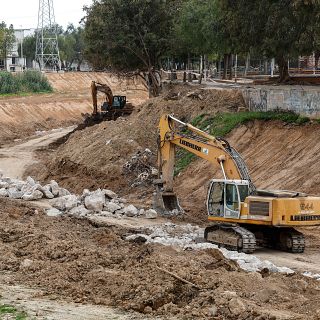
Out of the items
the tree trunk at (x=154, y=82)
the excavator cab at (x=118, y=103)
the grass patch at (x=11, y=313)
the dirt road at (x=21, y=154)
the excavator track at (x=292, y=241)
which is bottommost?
the dirt road at (x=21, y=154)

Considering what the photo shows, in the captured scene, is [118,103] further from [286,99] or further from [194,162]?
[286,99]

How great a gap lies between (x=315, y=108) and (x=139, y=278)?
63.4ft

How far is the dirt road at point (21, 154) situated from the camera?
45.1 metres

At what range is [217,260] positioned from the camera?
1814 cm

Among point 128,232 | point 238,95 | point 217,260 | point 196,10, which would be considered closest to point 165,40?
point 196,10

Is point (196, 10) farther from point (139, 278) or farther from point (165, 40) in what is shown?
point (139, 278)

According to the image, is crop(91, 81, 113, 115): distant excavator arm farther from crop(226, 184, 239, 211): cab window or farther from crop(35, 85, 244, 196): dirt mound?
crop(226, 184, 239, 211): cab window

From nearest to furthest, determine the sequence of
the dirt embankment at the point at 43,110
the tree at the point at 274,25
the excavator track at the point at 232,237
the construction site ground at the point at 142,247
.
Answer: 1. the construction site ground at the point at 142,247
2. the excavator track at the point at 232,237
3. the tree at the point at 274,25
4. the dirt embankment at the point at 43,110

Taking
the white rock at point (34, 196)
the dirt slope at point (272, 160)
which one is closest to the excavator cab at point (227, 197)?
the dirt slope at point (272, 160)

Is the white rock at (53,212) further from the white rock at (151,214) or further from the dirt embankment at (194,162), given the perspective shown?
the dirt embankment at (194,162)

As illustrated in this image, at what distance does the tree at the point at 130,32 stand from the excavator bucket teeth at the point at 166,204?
2367cm

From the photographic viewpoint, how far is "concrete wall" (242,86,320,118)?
3309cm

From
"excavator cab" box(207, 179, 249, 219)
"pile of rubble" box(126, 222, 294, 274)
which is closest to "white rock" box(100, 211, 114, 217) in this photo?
"pile of rubble" box(126, 222, 294, 274)

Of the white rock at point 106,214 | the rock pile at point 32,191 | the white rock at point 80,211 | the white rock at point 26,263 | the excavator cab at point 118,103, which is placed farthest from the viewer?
the excavator cab at point 118,103
